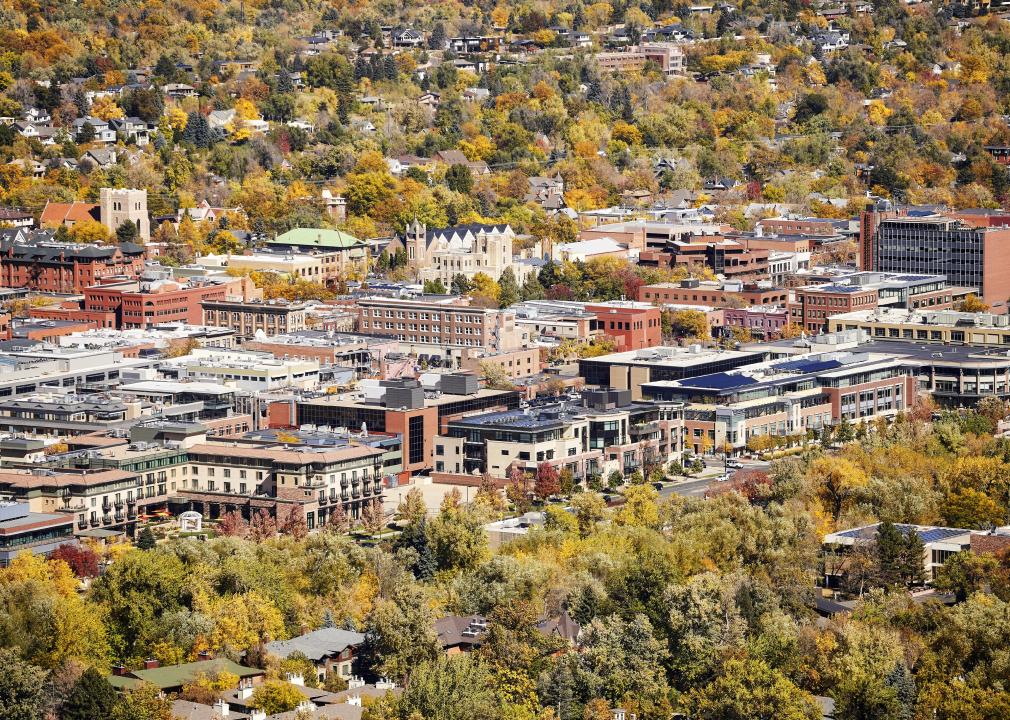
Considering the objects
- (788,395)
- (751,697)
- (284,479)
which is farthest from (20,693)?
(788,395)

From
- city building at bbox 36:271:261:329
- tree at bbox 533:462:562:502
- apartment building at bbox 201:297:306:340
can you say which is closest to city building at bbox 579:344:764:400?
tree at bbox 533:462:562:502

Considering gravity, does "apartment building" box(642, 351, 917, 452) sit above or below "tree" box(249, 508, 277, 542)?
above

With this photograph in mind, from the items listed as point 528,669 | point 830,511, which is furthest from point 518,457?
point 528,669

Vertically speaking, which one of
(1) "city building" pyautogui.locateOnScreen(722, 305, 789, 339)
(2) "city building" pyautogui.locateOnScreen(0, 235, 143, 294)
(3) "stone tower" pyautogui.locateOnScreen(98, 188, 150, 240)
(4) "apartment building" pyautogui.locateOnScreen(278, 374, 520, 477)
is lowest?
(4) "apartment building" pyautogui.locateOnScreen(278, 374, 520, 477)

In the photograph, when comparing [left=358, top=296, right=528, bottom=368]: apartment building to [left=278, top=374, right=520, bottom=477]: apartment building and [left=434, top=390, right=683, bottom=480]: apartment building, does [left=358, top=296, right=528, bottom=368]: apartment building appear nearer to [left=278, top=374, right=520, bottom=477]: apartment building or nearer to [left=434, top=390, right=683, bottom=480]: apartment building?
[left=278, top=374, right=520, bottom=477]: apartment building

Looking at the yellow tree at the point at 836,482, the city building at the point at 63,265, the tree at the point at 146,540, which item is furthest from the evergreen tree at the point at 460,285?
the tree at the point at 146,540

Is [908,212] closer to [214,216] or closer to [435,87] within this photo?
[214,216]
